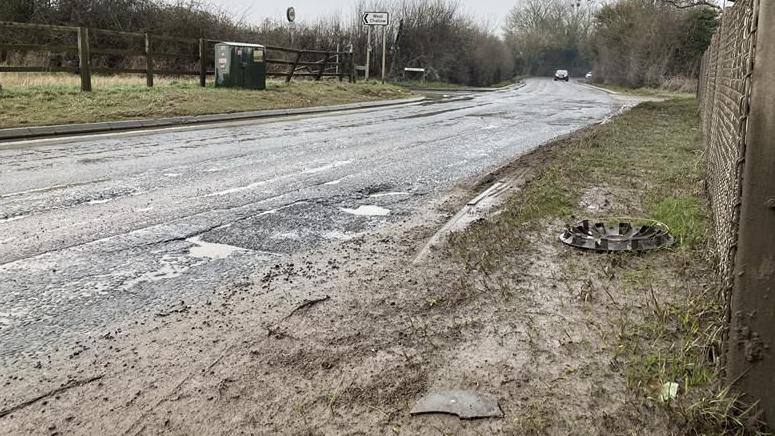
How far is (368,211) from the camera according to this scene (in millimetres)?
6691

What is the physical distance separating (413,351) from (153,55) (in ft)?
63.4

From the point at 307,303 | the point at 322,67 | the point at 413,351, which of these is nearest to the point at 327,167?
the point at 307,303

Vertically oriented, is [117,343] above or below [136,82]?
below

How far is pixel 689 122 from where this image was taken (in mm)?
15719

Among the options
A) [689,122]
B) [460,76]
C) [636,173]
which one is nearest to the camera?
[636,173]

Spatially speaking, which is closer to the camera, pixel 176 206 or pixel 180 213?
pixel 180 213

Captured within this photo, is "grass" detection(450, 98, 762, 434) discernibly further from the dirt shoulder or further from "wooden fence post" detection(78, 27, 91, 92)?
"wooden fence post" detection(78, 27, 91, 92)

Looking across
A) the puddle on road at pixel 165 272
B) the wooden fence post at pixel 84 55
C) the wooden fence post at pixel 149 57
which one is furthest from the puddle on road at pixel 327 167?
the wooden fence post at pixel 149 57

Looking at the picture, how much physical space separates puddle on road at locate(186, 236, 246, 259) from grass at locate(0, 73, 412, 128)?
9345mm

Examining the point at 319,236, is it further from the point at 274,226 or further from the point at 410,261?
the point at 410,261

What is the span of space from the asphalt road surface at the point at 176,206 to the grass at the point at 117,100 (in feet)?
8.24

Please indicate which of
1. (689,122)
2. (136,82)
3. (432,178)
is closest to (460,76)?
(136,82)

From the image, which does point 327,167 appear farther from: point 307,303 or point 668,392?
point 668,392

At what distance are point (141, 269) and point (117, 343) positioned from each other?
50.9 inches
